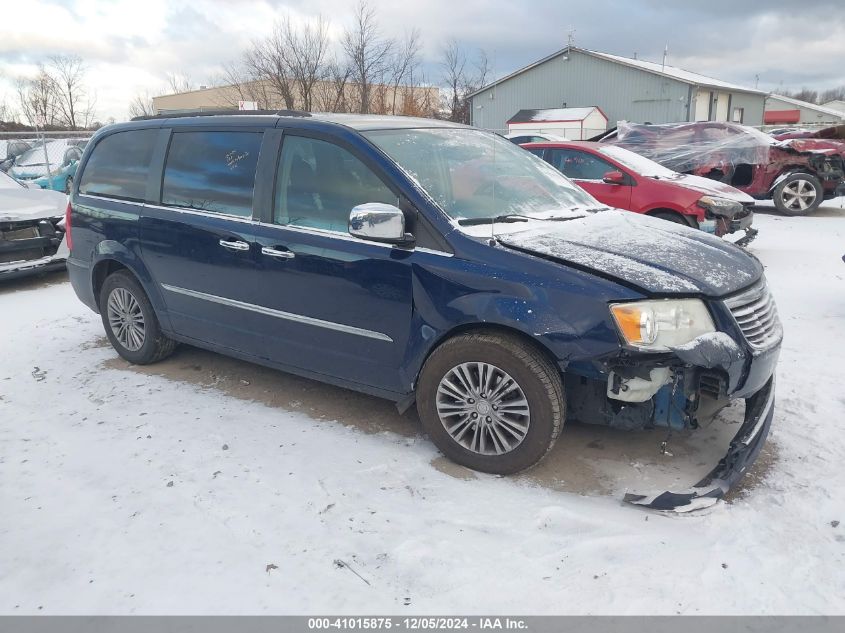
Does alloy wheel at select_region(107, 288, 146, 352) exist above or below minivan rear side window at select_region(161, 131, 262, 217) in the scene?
below

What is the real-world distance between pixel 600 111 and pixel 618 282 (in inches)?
1211

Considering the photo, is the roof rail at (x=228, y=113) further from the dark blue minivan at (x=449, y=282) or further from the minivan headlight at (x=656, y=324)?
the minivan headlight at (x=656, y=324)

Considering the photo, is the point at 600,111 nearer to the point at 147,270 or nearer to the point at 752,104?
the point at 752,104

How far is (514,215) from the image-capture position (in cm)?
349

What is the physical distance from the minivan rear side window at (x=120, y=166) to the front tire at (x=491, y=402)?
8.72ft

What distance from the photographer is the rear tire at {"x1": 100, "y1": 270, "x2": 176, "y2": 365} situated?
4.62 metres

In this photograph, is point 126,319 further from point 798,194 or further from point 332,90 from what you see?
point 332,90

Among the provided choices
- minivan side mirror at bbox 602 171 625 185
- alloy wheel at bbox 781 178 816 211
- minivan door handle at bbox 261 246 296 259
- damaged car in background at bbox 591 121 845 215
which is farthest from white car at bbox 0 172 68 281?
alloy wheel at bbox 781 178 816 211

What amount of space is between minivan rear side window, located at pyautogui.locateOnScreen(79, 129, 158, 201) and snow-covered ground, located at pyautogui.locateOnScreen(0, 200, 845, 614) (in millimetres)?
1460

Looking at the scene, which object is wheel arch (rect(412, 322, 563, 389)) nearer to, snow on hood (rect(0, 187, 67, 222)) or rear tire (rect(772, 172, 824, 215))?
snow on hood (rect(0, 187, 67, 222))

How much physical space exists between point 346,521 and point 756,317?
2.14m

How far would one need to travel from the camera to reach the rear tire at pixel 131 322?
462cm

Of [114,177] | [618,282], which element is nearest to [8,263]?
[114,177]

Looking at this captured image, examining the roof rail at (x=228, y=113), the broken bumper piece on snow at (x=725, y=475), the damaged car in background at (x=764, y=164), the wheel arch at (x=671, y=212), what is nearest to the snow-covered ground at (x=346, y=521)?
the broken bumper piece on snow at (x=725, y=475)
